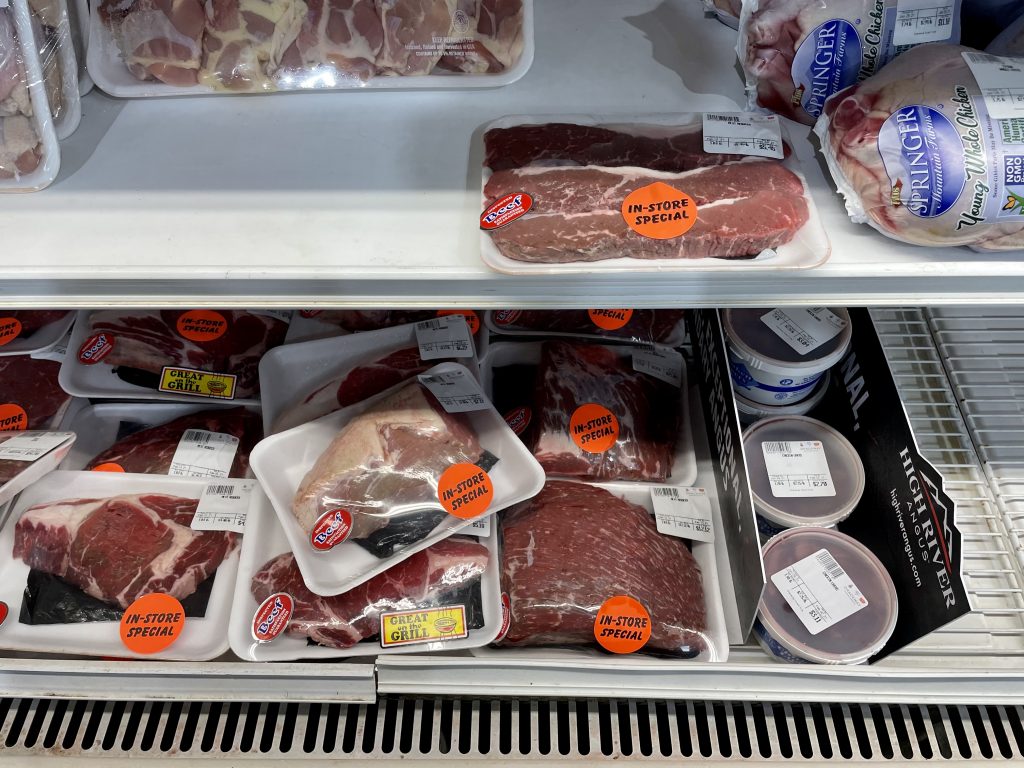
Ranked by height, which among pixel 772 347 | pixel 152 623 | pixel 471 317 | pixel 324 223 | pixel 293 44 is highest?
pixel 293 44

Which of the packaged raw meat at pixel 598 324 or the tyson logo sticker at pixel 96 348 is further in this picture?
the packaged raw meat at pixel 598 324

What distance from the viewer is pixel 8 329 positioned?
5.34 feet

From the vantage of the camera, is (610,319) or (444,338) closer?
(444,338)

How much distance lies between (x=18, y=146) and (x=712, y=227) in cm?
92

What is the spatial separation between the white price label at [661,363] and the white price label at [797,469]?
0.26 m

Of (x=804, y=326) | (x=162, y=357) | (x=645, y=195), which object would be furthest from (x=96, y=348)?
(x=804, y=326)

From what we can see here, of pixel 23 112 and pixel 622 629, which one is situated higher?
pixel 23 112

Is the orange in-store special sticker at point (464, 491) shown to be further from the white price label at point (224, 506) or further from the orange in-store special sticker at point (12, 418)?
the orange in-store special sticker at point (12, 418)

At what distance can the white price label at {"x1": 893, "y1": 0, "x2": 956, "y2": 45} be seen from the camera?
3.58 feet

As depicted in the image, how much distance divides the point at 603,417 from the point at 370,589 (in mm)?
569

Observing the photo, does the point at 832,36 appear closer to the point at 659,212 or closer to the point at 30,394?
the point at 659,212

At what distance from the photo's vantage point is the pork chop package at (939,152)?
93cm

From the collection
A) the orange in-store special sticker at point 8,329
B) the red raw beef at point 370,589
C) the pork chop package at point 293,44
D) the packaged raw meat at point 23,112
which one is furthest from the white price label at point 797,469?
the orange in-store special sticker at point 8,329

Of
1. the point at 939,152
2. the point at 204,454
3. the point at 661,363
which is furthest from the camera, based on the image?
the point at 661,363
